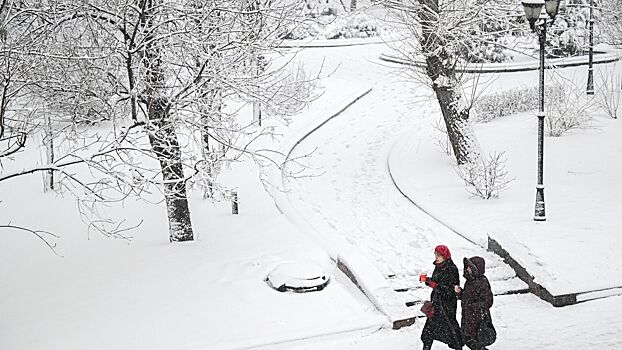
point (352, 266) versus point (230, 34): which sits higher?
point (230, 34)

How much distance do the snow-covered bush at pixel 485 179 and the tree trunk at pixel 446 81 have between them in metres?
0.62

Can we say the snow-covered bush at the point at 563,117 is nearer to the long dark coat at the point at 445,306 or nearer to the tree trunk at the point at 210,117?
the tree trunk at the point at 210,117

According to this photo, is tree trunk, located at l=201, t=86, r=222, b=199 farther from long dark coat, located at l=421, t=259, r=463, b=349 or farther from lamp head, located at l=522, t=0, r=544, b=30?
lamp head, located at l=522, t=0, r=544, b=30

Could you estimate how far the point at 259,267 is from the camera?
38.4 feet

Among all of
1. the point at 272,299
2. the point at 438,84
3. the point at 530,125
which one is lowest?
the point at 272,299

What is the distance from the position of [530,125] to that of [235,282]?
12.5 metres

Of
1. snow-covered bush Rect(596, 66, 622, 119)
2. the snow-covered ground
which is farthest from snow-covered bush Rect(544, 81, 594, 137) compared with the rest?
snow-covered bush Rect(596, 66, 622, 119)

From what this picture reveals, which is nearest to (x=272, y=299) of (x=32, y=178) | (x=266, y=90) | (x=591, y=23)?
(x=266, y=90)

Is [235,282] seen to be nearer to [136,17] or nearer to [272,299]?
[272,299]

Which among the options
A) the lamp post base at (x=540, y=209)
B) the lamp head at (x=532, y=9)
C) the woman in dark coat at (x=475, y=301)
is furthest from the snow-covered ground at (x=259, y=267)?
the lamp head at (x=532, y=9)

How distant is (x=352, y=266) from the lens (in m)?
11.2

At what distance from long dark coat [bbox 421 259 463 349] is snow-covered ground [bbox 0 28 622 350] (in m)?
0.71

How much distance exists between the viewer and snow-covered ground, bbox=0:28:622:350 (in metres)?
9.48

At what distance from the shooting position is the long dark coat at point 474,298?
7.98 m
